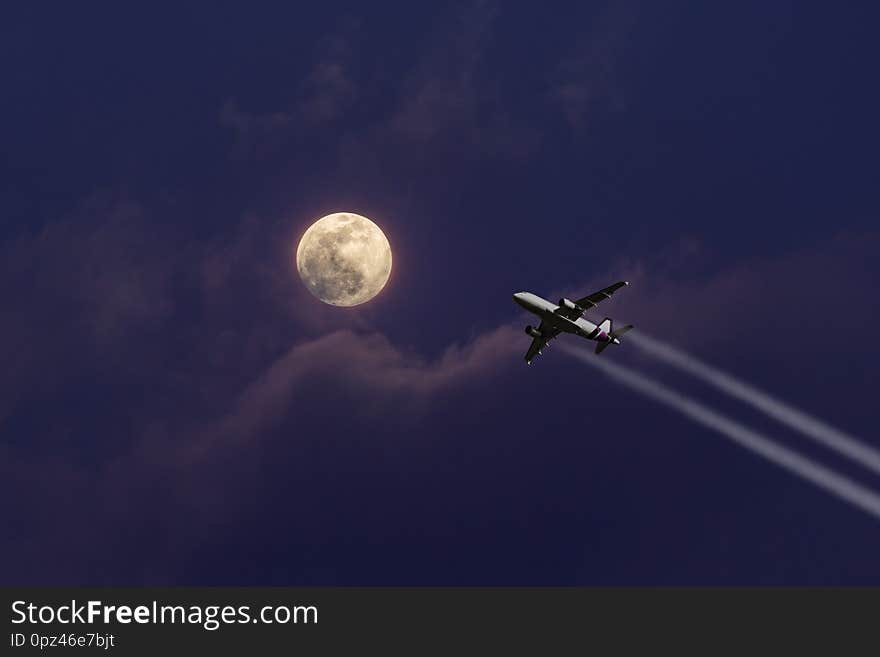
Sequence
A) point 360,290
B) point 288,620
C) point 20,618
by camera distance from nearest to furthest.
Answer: point 20,618
point 288,620
point 360,290

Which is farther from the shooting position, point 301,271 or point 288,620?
point 301,271

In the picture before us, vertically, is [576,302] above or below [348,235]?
below

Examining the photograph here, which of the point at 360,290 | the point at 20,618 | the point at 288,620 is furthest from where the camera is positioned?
the point at 360,290

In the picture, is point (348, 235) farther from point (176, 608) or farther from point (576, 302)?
point (176, 608)

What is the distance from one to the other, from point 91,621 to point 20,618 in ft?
35.4

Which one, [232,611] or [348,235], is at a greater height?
[348,235]

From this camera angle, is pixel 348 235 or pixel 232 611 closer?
pixel 232 611

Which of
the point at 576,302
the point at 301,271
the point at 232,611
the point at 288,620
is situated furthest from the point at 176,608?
the point at 576,302

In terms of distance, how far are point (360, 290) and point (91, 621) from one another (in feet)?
269

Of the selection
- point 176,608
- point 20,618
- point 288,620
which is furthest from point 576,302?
point 20,618

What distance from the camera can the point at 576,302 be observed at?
19862 cm

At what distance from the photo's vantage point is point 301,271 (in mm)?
198500

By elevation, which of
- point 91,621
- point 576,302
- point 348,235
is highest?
point 348,235

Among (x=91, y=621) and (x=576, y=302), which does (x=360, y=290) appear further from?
(x=91, y=621)
